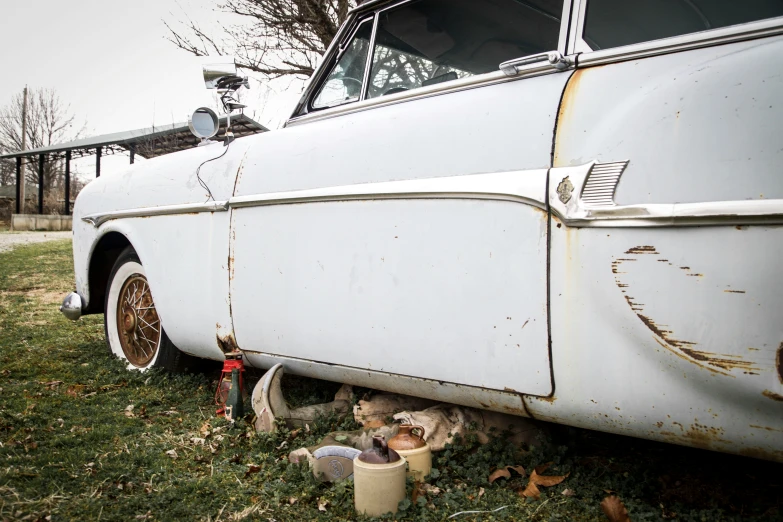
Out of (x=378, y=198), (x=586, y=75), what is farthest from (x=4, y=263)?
(x=586, y=75)

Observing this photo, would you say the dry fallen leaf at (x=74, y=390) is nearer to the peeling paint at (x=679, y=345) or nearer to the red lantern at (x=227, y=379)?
the red lantern at (x=227, y=379)

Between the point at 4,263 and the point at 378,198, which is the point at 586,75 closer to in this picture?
the point at 378,198

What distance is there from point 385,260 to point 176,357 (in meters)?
1.83

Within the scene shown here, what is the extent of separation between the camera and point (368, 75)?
119 inches

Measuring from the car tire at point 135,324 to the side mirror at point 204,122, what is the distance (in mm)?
957

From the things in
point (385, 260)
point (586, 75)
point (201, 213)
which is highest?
point (586, 75)

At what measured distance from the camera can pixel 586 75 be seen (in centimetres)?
218

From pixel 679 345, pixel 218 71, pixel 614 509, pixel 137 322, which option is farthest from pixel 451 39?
pixel 137 322

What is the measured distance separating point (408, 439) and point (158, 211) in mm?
1989

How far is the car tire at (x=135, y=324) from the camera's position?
3857mm

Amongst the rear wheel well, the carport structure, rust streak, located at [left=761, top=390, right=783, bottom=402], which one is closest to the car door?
rust streak, located at [left=761, top=390, right=783, bottom=402]

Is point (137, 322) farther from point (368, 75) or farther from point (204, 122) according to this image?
point (368, 75)

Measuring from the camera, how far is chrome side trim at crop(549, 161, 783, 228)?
67.2 inches

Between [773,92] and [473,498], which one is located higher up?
[773,92]
